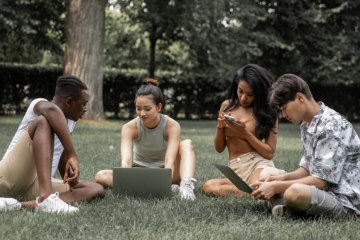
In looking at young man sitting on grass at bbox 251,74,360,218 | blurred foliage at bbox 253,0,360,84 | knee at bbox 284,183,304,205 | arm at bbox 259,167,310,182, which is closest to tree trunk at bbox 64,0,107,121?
blurred foliage at bbox 253,0,360,84

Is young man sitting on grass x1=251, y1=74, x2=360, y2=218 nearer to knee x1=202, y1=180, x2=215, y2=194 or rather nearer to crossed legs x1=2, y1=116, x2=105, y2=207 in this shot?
knee x1=202, y1=180, x2=215, y2=194

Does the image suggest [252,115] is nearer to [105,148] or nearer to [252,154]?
[252,154]

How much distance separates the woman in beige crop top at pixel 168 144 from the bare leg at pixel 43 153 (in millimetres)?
981

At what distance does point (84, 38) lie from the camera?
36.0 feet

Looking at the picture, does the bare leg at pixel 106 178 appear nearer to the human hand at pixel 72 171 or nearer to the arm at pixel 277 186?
the human hand at pixel 72 171

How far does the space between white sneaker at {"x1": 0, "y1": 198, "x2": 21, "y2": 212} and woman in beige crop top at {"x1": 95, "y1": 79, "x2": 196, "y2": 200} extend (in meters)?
1.08

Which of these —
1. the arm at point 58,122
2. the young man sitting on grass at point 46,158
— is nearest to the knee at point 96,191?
the young man sitting on grass at point 46,158

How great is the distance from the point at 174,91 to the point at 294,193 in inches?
543

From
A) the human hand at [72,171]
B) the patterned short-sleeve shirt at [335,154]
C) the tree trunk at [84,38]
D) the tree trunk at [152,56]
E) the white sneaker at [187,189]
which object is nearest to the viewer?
the patterned short-sleeve shirt at [335,154]

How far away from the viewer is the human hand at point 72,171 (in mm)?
2980

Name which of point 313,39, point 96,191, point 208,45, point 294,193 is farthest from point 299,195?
point 313,39

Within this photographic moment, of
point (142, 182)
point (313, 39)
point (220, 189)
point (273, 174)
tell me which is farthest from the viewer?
point (313, 39)

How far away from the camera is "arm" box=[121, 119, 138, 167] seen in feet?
12.6

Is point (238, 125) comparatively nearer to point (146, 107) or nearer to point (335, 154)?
point (146, 107)
